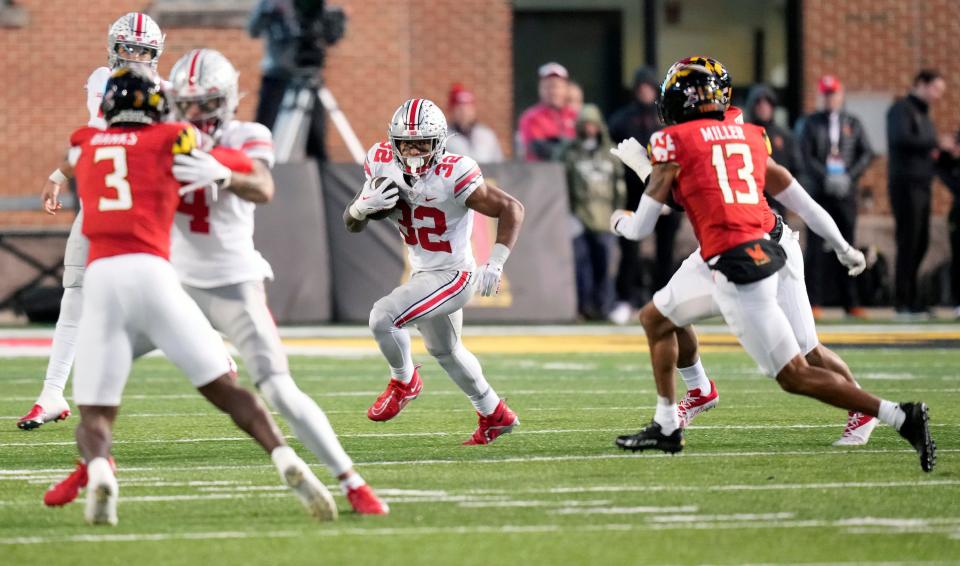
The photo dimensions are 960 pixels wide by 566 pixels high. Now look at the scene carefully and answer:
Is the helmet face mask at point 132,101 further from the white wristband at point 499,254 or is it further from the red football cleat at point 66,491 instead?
the white wristband at point 499,254

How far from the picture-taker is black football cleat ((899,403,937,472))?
21.7 feet

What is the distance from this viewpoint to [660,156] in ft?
22.8

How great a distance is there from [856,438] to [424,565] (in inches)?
125

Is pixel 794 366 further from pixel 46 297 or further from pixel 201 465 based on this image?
pixel 46 297

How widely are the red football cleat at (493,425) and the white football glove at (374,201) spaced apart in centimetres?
102

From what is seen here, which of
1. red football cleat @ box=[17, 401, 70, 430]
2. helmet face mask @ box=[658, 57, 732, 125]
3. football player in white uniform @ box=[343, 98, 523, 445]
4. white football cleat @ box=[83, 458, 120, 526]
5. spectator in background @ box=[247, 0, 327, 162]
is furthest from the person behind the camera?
spectator in background @ box=[247, 0, 327, 162]

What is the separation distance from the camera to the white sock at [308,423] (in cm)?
563

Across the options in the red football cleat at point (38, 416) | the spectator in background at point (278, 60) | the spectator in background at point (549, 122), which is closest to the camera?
the red football cleat at point (38, 416)

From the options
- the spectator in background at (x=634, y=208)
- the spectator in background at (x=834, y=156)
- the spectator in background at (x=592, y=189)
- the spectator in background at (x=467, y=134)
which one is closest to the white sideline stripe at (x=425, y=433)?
the spectator in background at (x=634, y=208)

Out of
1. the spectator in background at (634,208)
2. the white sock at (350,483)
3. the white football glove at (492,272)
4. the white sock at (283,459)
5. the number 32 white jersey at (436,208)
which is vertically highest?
the number 32 white jersey at (436,208)

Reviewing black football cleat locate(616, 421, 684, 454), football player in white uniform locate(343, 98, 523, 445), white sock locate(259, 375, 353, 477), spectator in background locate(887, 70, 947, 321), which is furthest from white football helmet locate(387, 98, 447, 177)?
spectator in background locate(887, 70, 947, 321)

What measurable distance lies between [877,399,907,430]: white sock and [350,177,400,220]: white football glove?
2304mm

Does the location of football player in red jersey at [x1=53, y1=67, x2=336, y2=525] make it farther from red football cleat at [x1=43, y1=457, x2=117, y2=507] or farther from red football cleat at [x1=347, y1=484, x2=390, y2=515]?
red football cleat at [x1=43, y1=457, x2=117, y2=507]

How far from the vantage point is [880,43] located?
20.3 m
